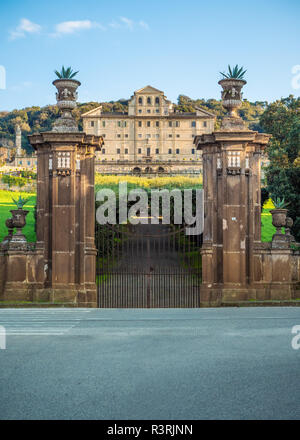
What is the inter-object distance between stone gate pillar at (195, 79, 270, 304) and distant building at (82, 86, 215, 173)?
107935 millimetres

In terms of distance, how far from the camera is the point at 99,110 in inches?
4838

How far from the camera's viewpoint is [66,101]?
48.8 ft

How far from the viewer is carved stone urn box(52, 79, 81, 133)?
Result: 14.7m

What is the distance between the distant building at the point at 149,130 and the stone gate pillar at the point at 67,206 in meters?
108

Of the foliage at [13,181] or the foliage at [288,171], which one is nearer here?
the foliage at [288,171]

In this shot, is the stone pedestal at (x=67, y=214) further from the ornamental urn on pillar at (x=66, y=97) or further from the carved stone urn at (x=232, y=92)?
the carved stone urn at (x=232, y=92)

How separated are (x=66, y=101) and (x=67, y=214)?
10.5 feet

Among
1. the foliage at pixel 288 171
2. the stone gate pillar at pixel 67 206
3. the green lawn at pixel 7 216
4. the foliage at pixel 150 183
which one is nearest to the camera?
the stone gate pillar at pixel 67 206

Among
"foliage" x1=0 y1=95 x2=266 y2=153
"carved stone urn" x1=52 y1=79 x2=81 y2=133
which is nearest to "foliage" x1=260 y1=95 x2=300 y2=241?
"carved stone urn" x1=52 y1=79 x2=81 y2=133

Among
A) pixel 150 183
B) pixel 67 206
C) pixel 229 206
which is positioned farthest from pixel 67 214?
pixel 150 183

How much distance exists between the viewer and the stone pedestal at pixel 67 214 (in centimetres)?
1451

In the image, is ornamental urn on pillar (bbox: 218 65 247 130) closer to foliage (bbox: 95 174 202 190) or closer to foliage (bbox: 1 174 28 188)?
foliage (bbox: 95 174 202 190)

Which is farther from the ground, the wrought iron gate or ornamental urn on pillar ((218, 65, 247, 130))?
ornamental urn on pillar ((218, 65, 247, 130))

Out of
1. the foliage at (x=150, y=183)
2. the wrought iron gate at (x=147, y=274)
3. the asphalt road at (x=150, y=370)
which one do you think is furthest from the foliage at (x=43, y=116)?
the asphalt road at (x=150, y=370)
